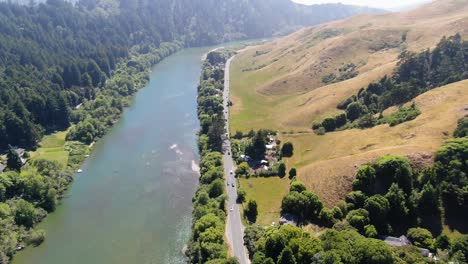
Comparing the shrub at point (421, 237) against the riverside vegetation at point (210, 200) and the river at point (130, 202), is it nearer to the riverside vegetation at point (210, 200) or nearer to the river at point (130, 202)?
the riverside vegetation at point (210, 200)

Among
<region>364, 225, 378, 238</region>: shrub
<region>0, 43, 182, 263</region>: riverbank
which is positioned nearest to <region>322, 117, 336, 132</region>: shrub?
<region>364, 225, 378, 238</region>: shrub

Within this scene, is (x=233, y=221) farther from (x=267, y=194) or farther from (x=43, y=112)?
(x=43, y=112)

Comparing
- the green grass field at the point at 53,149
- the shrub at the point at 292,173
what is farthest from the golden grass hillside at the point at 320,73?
the green grass field at the point at 53,149

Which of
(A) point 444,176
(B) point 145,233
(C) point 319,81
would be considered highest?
(C) point 319,81

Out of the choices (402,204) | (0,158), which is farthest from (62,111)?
(402,204)

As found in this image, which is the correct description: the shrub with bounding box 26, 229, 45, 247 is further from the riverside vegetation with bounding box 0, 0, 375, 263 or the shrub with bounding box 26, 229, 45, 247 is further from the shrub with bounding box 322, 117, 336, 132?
the shrub with bounding box 322, 117, 336, 132

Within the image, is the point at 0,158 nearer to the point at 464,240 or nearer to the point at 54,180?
the point at 54,180
